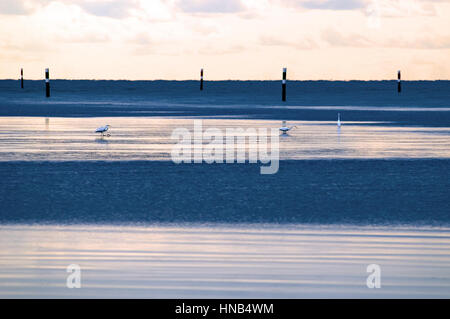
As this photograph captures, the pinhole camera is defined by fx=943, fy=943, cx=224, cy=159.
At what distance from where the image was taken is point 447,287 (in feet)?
24.8

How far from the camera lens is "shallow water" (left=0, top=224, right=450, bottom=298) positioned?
24.4 feet

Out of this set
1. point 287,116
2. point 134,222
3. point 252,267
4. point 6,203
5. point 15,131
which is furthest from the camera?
point 287,116

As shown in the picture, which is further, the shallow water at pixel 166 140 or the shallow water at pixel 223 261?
the shallow water at pixel 166 140

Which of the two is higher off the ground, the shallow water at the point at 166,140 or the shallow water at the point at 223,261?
the shallow water at the point at 166,140

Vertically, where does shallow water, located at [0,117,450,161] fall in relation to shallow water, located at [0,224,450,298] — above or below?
above

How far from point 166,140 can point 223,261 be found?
50.3 ft

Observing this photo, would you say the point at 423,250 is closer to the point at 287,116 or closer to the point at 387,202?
the point at 387,202

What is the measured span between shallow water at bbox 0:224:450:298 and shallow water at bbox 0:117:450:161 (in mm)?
8437

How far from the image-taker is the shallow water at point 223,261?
7449mm

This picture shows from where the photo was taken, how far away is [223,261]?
8.43 metres

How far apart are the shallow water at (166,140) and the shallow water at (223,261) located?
27.7ft
